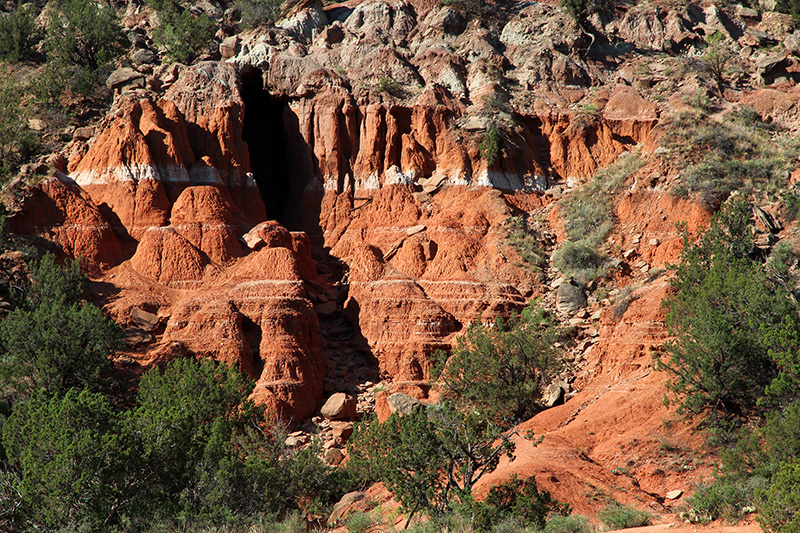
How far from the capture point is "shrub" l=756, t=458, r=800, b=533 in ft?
46.9

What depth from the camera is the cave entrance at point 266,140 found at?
152 feet

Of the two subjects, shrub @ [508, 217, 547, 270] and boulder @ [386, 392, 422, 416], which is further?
shrub @ [508, 217, 547, 270]

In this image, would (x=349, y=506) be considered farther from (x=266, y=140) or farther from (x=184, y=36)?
(x=184, y=36)

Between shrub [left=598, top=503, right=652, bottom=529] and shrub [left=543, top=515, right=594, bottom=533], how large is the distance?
65 centimetres

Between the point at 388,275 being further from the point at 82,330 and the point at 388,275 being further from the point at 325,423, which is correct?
the point at 82,330

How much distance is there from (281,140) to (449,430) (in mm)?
30137

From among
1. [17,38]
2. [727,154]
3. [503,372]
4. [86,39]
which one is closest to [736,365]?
[503,372]

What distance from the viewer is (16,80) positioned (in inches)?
1844

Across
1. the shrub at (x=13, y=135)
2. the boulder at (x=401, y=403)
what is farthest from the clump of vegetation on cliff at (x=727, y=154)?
the shrub at (x=13, y=135)

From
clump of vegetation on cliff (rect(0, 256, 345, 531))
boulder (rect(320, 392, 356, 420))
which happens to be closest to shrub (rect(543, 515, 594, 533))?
clump of vegetation on cliff (rect(0, 256, 345, 531))

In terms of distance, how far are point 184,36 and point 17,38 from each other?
446 inches

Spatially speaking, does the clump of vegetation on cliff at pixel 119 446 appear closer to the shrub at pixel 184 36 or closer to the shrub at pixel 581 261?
the shrub at pixel 581 261

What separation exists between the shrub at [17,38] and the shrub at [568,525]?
150ft

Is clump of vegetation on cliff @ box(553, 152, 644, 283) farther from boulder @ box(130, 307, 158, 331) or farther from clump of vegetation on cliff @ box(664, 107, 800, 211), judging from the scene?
boulder @ box(130, 307, 158, 331)
